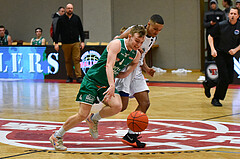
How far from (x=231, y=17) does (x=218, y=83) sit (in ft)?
4.41

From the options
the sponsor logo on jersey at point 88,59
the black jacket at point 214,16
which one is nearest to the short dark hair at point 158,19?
the sponsor logo on jersey at point 88,59

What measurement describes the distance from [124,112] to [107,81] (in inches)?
129

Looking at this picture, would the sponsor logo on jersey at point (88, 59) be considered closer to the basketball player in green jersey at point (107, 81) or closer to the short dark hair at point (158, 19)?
the short dark hair at point (158, 19)

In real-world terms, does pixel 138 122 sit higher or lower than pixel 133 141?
higher

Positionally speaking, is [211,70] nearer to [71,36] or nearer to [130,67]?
[71,36]

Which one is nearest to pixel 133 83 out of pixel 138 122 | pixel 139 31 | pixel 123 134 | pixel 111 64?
pixel 123 134

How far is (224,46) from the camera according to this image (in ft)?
32.1

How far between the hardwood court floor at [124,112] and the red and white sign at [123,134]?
0.6 inches

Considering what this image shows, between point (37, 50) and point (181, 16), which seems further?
point (181, 16)

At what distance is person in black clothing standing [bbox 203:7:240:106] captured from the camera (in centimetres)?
977

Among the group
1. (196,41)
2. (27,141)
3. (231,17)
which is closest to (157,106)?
(231,17)

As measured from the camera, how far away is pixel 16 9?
2597cm

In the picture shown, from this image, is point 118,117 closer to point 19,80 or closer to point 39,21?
point 19,80

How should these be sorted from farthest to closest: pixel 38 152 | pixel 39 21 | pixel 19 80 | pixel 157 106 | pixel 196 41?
pixel 39 21 → pixel 196 41 → pixel 19 80 → pixel 157 106 → pixel 38 152
